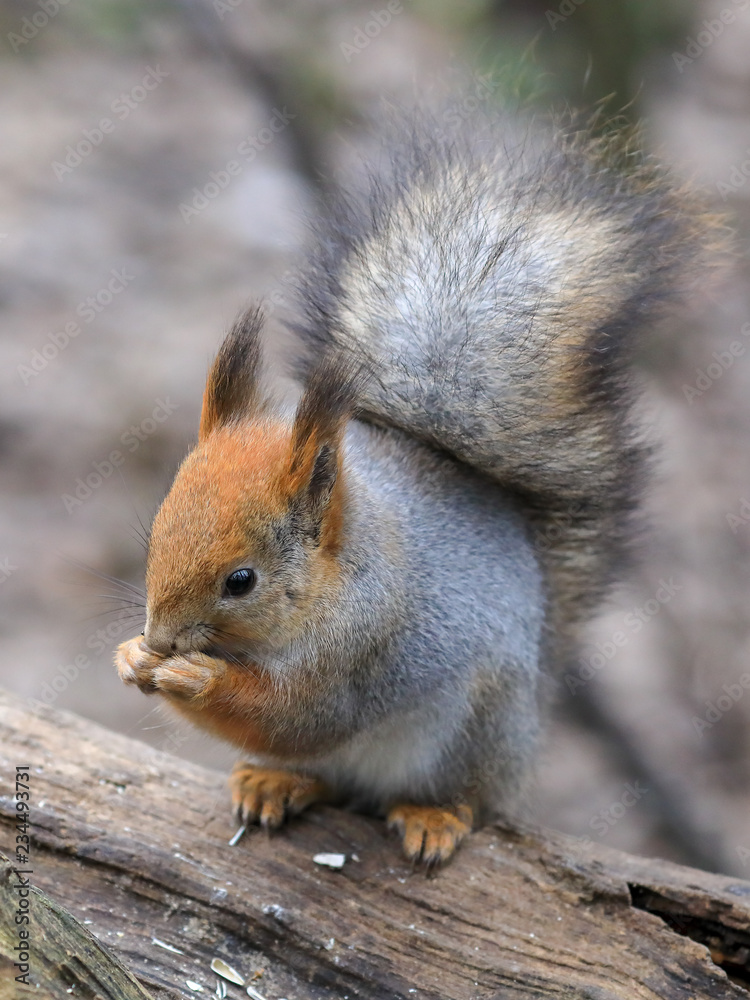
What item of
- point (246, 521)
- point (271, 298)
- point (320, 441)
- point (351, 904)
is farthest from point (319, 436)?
point (351, 904)

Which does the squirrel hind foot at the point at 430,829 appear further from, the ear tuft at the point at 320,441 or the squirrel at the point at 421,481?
the ear tuft at the point at 320,441

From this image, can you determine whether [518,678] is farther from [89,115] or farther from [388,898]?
[89,115]

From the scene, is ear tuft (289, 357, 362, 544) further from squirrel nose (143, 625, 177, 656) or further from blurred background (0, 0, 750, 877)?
blurred background (0, 0, 750, 877)

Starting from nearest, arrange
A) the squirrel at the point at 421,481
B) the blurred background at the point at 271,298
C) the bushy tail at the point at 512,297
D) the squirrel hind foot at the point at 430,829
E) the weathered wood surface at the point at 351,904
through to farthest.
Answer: the squirrel at the point at 421,481 < the weathered wood surface at the point at 351,904 < the bushy tail at the point at 512,297 < the squirrel hind foot at the point at 430,829 < the blurred background at the point at 271,298

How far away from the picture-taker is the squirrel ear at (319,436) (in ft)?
7.06

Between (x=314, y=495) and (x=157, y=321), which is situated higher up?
(x=157, y=321)

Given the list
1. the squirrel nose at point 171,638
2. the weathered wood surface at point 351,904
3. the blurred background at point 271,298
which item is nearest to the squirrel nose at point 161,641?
the squirrel nose at point 171,638

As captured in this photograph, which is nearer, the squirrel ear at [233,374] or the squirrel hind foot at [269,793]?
the squirrel ear at [233,374]

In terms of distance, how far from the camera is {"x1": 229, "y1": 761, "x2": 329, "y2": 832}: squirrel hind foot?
2619mm

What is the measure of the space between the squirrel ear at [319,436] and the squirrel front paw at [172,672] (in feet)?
1.24

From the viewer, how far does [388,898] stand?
2.46 meters

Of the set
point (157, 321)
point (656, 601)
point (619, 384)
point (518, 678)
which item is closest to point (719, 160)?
point (656, 601)

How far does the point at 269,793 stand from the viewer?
8.68 ft

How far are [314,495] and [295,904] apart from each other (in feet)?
3.35
